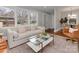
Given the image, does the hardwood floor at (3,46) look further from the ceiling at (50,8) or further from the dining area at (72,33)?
the dining area at (72,33)

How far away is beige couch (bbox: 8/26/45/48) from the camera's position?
1736 millimetres

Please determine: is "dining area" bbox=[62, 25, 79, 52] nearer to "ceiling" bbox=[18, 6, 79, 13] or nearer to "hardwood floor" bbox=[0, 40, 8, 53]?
"ceiling" bbox=[18, 6, 79, 13]

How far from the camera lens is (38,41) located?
1.82m

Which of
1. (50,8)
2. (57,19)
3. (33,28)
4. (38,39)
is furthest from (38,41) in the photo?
(50,8)

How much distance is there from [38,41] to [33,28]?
245mm

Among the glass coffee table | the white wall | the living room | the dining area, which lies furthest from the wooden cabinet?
the dining area

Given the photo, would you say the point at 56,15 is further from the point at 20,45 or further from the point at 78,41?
the point at 20,45

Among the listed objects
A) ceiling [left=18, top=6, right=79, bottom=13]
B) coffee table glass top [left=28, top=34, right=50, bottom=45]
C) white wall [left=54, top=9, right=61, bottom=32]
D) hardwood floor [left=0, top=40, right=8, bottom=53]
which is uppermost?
ceiling [left=18, top=6, right=79, bottom=13]

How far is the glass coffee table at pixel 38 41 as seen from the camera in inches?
70.4

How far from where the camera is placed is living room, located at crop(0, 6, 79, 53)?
1.74 meters

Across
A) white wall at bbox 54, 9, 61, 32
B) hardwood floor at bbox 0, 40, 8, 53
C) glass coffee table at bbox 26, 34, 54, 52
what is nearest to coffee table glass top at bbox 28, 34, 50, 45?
glass coffee table at bbox 26, 34, 54, 52

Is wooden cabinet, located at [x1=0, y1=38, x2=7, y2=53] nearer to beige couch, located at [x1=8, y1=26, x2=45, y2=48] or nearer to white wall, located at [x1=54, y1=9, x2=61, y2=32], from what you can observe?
beige couch, located at [x1=8, y1=26, x2=45, y2=48]

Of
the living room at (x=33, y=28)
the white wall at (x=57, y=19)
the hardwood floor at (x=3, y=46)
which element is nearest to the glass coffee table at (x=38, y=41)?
the living room at (x=33, y=28)

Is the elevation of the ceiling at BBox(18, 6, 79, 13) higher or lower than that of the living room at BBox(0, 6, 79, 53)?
higher
